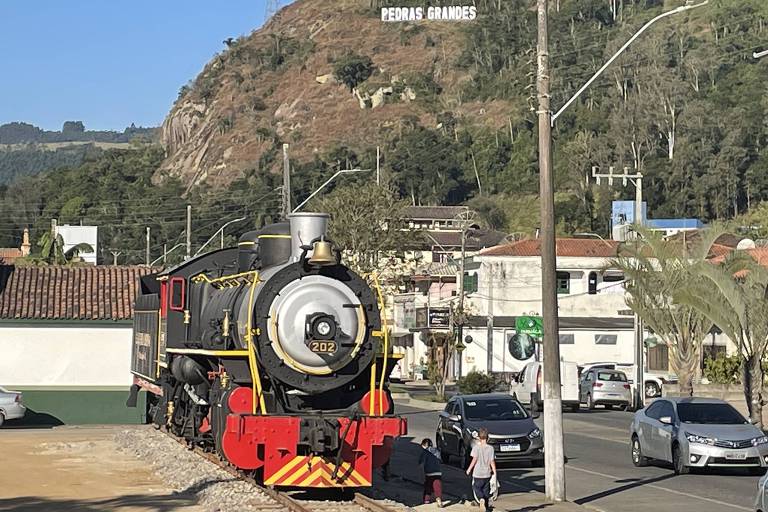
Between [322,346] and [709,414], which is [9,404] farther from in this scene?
[322,346]

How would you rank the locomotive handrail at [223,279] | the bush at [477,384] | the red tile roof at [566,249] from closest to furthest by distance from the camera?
the locomotive handrail at [223,279] → the bush at [477,384] → the red tile roof at [566,249]

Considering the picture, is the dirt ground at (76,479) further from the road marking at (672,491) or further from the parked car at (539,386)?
the parked car at (539,386)

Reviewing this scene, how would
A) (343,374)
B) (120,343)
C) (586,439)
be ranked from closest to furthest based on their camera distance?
(343,374), (586,439), (120,343)

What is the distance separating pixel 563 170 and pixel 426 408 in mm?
88611

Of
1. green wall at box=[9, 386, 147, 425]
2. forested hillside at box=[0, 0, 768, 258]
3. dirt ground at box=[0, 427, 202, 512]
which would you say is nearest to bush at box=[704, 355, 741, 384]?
green wall at box=[9, 386, 147, 425]

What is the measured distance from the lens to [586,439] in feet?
115

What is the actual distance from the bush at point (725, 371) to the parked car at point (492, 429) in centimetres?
2843

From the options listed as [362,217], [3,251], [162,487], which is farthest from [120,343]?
[3,251]

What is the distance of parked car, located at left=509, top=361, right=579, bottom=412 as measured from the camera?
155 ft

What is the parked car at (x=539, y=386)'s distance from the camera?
4737cm

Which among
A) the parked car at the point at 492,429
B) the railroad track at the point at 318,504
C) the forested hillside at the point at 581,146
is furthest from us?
the forested hillside at the point at 581,146

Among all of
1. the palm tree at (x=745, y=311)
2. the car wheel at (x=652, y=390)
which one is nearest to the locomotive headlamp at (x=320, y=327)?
the palm tree at (x=745, y=311)

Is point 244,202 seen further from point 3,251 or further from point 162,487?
point 162,487

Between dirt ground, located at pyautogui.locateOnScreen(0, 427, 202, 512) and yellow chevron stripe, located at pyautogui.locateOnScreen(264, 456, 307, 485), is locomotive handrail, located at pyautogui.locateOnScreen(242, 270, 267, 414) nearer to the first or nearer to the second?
yellow chevron stripe, located at pyautogui.locateOnScreen(264, 456, 307, 485)
